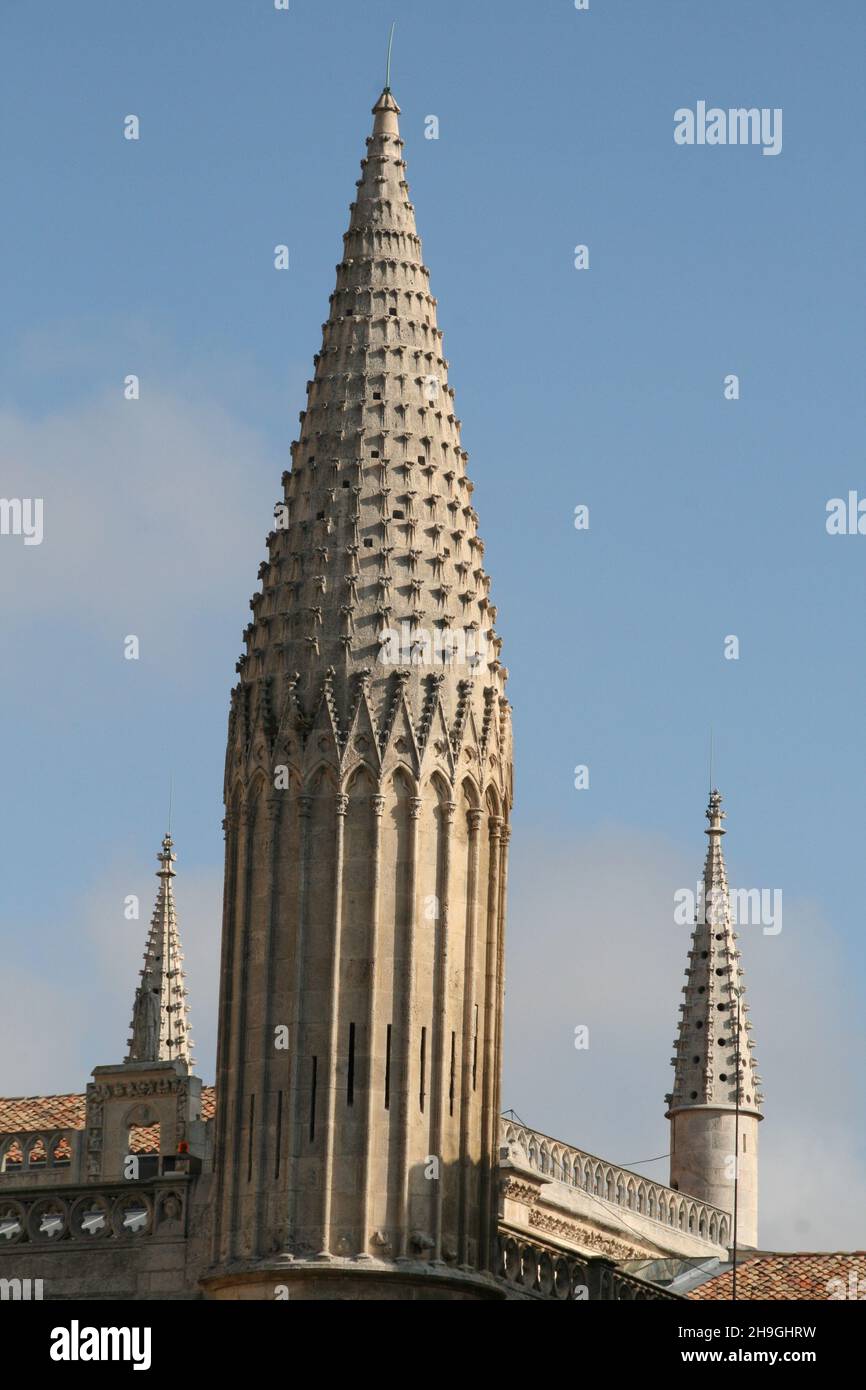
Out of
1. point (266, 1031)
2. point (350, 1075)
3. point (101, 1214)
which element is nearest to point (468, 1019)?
point (350, 1075)

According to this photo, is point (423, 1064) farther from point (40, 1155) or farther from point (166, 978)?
point (166, 978)

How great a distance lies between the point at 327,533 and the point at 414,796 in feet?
14.3

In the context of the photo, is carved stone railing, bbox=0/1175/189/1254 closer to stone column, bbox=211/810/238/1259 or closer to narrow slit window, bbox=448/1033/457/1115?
stone column, bbox=211/810/238/1259

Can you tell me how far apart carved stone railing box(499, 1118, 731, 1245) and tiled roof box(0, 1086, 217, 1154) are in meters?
5.92

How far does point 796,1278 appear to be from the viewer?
188ft

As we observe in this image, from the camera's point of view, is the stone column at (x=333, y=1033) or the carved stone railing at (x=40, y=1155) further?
the carved stone railing at (x=40, y=1155)

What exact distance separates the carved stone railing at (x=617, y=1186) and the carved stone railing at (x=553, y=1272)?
5.69 meters

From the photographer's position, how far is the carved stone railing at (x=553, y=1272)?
157 ft

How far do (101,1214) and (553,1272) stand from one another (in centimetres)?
695

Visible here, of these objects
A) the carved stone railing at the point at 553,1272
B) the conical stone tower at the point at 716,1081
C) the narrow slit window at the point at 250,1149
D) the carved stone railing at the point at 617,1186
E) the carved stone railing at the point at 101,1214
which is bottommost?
the carved stone railing at the point at 553,1272

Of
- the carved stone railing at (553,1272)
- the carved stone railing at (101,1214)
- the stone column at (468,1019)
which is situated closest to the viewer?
the stone column at (468,1019)

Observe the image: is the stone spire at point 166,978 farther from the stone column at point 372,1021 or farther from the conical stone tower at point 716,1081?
the stone column at point 372,1021

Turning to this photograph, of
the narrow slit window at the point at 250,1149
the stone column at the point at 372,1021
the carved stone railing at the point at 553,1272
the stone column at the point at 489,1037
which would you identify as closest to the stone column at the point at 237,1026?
the narrow slit window at the point at 250,1149

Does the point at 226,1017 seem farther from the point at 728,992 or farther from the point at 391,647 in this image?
the point at 728,992
